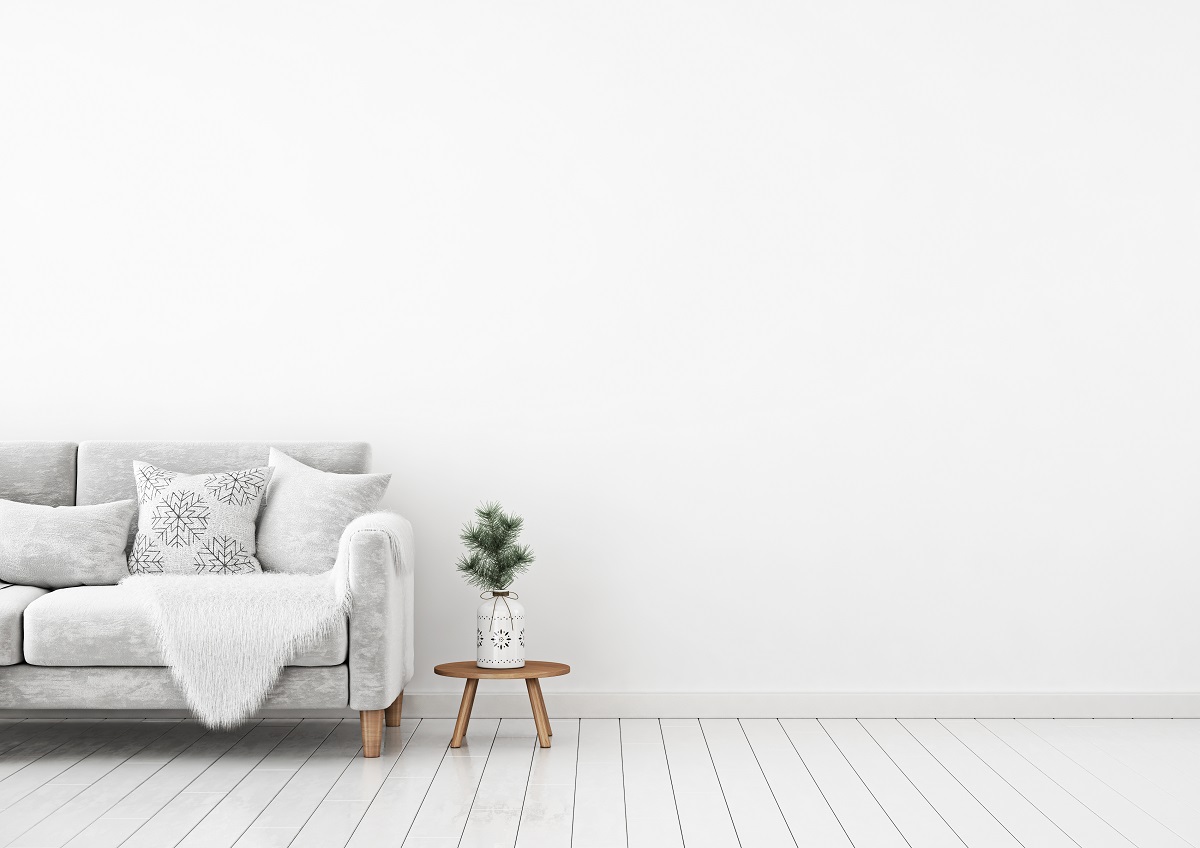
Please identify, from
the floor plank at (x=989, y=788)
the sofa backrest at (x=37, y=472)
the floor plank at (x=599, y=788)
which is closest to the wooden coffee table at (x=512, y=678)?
the floor plank at (x=599, y=788)

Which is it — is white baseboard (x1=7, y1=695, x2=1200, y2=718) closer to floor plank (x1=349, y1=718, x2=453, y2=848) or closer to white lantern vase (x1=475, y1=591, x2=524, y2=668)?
floor plank (x1=349, y1=718, x2=453, y2=848)

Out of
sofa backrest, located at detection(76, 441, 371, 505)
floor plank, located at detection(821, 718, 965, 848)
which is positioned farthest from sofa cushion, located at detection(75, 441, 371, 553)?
floor plank, located at detection(821, 718, 965, 848)

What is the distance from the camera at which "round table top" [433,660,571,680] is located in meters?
3.19

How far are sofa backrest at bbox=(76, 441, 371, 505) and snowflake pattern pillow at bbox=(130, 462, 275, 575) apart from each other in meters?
0.13

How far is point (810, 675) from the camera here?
3.71 m

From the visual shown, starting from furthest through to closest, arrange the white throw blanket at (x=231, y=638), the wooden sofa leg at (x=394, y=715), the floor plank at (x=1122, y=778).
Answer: the wooden sofa leg at (x=394, y=715) < the white throw blanket at (x=231, y=638) < the floor plank at (x=1122, y=778)

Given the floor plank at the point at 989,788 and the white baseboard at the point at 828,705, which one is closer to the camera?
the floor plank at the point at 989,788

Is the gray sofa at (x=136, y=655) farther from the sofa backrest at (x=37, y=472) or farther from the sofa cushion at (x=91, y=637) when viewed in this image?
the sofa backrest at (x=37, y=472)

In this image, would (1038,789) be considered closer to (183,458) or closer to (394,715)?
(394,715)

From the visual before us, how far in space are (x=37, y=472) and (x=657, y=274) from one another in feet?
6.89

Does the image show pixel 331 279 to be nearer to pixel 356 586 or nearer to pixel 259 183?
pixel 259 183

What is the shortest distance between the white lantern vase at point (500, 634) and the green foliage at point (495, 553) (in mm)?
68

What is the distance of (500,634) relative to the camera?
10.7 ft

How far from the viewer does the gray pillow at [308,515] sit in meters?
3.33
